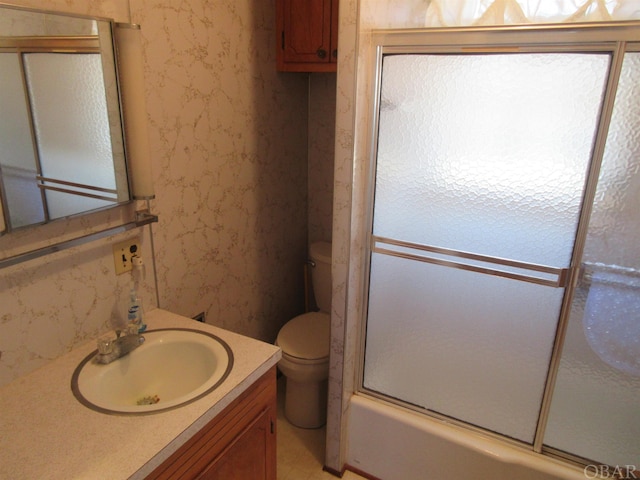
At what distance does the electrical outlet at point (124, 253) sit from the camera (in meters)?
1.47

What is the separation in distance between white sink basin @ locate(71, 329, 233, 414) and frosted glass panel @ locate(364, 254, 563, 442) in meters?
0.70

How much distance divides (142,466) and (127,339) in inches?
19.7

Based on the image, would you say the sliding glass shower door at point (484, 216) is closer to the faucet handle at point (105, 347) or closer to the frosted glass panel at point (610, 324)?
the frosted glass panel at point (610, 324)

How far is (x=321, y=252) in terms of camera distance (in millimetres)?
2371

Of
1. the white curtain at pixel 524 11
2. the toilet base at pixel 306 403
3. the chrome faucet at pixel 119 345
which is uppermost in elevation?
the white curtain at pixel 524 11

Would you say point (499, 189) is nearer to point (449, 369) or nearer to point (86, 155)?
point (449, 369)

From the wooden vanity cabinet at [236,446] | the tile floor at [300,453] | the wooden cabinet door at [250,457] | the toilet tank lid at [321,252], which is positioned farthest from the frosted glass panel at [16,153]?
the tile floor at [300,453]

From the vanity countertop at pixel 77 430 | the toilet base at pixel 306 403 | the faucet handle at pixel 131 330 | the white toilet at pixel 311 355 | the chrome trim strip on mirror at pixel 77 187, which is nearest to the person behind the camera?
the vanity countertop at pixel 77 430

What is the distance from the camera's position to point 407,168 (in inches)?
63.4

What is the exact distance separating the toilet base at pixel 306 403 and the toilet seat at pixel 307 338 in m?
0.20

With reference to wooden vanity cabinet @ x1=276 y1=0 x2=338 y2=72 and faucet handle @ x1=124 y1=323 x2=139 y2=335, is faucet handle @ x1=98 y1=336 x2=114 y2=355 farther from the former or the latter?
wooden vanity cabinet @ x1=276 y1=0 x2=338 y2=72

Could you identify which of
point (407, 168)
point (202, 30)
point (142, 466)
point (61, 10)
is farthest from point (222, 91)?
point (142, 466)

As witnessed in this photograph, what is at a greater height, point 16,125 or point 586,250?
point 16,125

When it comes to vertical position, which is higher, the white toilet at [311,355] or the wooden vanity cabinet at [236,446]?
the wooden vanity cabinet at [236,446]
